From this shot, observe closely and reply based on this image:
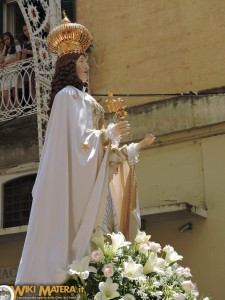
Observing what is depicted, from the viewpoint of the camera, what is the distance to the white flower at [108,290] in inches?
159

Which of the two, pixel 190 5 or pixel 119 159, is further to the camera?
pixel 190 5

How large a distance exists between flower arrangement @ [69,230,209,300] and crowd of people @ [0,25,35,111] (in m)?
6.26

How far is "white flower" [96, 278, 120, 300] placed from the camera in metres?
4.03

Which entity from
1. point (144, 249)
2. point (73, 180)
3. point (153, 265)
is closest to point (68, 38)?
point (73, 180)

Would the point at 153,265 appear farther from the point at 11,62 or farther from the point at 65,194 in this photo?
the point at 11,62

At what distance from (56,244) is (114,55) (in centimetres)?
635

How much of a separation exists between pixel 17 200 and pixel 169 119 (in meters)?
3.12

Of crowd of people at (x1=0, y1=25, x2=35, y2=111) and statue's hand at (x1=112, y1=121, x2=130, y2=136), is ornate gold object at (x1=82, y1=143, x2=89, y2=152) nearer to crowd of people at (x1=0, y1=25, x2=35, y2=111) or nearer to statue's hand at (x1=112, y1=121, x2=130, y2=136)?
statue's hand at (x1=112, y1=121, x2=130, y2=136)

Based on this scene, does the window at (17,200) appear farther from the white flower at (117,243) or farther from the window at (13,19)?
the white flower at (117,243)

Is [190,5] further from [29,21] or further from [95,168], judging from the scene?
[95,168]

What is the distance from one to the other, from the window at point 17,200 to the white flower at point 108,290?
267 inches

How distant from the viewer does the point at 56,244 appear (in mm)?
4484

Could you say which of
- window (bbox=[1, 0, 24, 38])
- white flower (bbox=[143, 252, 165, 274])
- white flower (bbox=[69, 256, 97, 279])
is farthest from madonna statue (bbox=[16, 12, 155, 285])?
window (bbox=[1, 0, 24, 38])

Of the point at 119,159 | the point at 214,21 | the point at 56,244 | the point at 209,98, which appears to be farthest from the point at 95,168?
the point at 214,21
